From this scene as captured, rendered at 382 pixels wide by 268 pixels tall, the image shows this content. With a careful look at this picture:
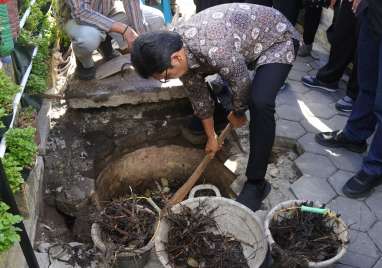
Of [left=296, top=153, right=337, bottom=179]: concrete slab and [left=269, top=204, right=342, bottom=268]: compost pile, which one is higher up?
[left=269, top=204, right=342, bottom=268]: compost pile

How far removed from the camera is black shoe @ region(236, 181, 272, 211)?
3375 millimetres

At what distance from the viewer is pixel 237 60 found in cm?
292

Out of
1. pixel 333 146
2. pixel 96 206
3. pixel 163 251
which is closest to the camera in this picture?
pixel 163 251

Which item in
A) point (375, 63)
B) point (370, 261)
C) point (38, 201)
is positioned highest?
point (375, 63)

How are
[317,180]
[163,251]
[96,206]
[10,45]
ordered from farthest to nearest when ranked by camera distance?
[317,180] → [96,206] → [10,45] → [163,251]

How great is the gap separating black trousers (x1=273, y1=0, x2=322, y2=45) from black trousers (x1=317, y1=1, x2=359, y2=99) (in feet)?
1.49

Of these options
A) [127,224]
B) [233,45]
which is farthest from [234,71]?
[127,224]

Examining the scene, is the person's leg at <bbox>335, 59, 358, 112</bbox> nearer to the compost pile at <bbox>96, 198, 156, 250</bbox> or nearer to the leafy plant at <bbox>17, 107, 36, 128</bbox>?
the compost pile at <bbox>96, 198, 156, 250</bbox>

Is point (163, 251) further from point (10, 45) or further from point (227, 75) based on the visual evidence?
point (10, 45)

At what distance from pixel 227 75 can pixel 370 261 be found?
5.57 feet

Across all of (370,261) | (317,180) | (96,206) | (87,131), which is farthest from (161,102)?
(370,261)

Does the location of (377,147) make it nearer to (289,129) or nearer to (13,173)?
(289,129)

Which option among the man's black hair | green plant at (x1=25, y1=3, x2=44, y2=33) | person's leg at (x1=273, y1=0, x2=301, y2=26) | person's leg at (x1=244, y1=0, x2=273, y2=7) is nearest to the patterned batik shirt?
the man's black hair

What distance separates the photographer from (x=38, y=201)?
326cm
